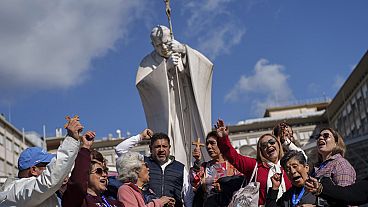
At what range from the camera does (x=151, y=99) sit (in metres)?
10.6

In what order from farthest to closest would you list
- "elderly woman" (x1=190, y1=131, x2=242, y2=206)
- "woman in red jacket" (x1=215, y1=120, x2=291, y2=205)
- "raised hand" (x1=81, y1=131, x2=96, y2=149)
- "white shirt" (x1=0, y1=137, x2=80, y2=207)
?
"elderly woman" (x1=190, y1=131, x2=242, y2=206)
"woman in red jacket" (x1=215, y1=120, x2=291, y2=205)
"raised hand" (x1=81, y1=131, x2=96, y2=149)
"white shirt" (x1=0, y1=137, x2=80, y2=207)

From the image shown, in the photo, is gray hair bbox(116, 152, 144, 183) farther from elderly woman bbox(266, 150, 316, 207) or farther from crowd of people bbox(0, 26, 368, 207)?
elderly woman bbox(266, 150, 316, 207)

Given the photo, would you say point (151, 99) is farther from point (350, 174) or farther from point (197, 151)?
point (350, 174)

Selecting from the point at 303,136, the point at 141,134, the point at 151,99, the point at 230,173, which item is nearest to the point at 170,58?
the point at 151,99

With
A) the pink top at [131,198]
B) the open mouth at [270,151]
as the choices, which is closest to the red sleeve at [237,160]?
the open mouth at [270,151]

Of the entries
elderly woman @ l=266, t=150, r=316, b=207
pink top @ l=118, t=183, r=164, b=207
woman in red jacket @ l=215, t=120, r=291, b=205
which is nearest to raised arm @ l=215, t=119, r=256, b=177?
woman in red jacket @ l=215, t=120, r=291, b=205

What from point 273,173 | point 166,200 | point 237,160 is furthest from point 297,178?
point 166,200

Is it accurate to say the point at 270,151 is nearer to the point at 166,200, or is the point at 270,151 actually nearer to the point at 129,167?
the point at 166,200

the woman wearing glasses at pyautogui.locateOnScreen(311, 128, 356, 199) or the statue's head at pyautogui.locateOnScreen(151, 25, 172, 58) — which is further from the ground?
the statue's head at pyautogui.locateOnScreen(151, 25, 172, 58)

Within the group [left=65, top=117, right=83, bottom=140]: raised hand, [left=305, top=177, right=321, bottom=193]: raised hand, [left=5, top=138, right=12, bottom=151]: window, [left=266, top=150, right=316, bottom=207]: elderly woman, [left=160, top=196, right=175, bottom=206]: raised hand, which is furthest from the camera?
[left=5, top=138, right=12, bottom=151]: window

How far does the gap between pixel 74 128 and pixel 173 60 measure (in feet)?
20.0

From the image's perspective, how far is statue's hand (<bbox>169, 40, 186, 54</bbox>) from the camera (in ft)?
33.9

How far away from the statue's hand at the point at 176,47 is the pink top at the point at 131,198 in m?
5.03

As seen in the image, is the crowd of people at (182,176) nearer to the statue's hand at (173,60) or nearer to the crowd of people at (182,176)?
the crowd of people at (182,176)
